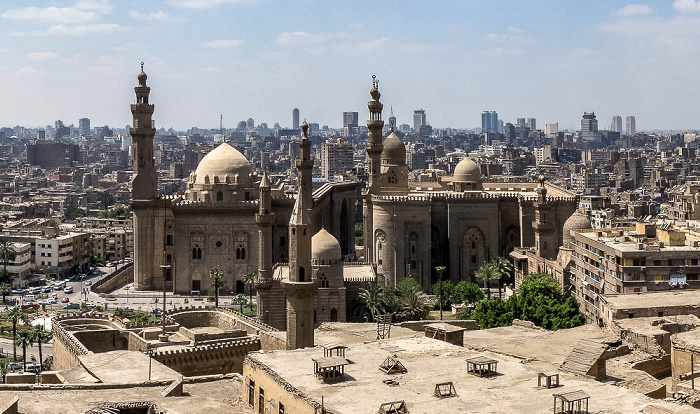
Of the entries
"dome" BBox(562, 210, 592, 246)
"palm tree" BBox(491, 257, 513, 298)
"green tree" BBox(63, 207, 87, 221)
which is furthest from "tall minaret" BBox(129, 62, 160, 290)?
"green tree" BBox(63, 207, 87, 221)

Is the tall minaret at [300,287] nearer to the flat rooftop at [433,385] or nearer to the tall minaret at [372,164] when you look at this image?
the flat rooftop at [433,385]

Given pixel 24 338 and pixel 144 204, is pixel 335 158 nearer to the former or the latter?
pixel 144 204

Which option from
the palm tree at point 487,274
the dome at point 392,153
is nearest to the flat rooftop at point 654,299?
the palm tree at point 487,274

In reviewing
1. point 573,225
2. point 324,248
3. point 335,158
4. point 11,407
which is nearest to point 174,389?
point 11,407

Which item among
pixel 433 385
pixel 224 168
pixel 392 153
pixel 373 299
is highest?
pixel 392 153

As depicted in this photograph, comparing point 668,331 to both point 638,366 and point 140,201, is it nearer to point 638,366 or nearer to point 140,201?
point 638,366

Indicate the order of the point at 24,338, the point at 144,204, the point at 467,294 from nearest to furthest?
the point at 24,338
the point at 467,294
the point at 144,204

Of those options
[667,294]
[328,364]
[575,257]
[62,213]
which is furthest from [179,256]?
[62,213]
